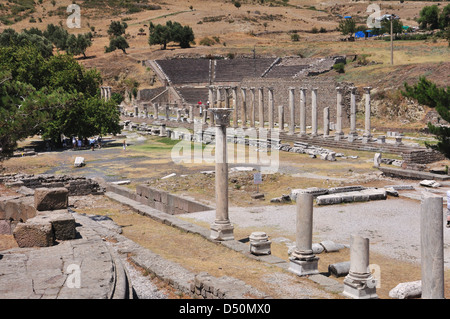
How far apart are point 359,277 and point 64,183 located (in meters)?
17.5

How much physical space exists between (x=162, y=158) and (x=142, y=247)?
75.9 ft

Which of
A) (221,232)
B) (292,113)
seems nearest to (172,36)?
(292,113)

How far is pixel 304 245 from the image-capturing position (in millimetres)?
12781

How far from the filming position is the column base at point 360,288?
10.8m

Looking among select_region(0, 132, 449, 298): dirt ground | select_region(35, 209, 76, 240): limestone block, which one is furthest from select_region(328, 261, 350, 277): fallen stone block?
select_region(35, 209, 76, 240): limestone block

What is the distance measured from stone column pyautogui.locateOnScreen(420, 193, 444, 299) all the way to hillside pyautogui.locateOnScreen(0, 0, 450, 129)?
137ft

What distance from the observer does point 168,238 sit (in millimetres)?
16656

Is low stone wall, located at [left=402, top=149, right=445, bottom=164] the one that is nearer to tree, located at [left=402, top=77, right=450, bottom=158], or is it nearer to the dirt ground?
the dirt ground

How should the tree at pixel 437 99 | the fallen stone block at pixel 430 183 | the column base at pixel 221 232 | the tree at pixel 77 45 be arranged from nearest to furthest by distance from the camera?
the column base at pixel 221 232, the tree at pixel 437 99, the fallen stone block at pixel 430 183, the tree at pixel 77 45

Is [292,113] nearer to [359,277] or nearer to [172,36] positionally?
[359,277]

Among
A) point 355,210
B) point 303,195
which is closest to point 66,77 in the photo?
point 355,210

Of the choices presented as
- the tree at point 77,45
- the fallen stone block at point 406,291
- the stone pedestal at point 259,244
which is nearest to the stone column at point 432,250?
the fallen stone block at point 406,291

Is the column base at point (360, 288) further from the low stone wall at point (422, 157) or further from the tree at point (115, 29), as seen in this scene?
the tree at point (115, 29)

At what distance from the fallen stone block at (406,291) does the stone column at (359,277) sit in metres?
0.45
